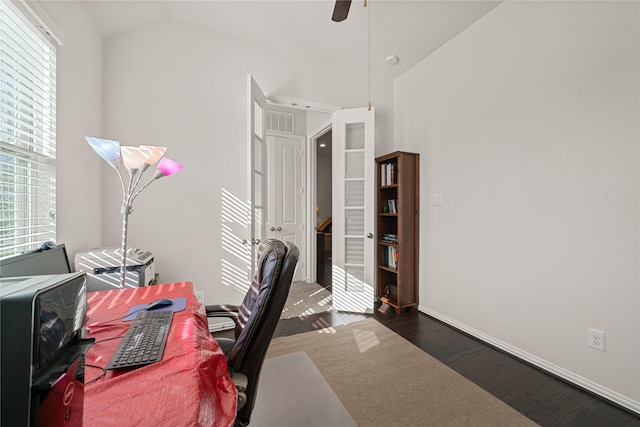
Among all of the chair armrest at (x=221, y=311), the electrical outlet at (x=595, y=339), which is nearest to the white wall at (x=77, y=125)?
the chair armrest at (x=221, y=311)

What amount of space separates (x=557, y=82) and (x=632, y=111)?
0.49m

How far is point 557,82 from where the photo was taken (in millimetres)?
1889

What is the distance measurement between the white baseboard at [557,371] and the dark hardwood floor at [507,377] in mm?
41

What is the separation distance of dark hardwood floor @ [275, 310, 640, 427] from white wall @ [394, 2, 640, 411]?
0.12 meters

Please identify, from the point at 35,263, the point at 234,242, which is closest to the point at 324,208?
the point at 234,242

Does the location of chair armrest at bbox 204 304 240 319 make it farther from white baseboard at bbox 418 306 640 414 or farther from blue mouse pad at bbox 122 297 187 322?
white baseboard at bbox 418 306 640 414

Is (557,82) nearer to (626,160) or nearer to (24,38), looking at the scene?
(626,160)

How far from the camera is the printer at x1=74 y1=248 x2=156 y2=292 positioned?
178 centimetres

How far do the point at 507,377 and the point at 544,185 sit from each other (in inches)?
55.4

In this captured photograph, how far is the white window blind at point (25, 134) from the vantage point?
1.28m

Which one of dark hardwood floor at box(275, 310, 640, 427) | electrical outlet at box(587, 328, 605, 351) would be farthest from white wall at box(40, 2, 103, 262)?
electrical outlet at box(587, 328, 605, 351)

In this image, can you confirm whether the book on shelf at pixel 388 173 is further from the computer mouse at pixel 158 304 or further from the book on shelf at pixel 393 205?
the computer mouse at pixel 158 304

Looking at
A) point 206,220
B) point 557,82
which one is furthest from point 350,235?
point 557,82

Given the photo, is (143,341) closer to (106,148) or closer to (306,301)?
(106,148)
